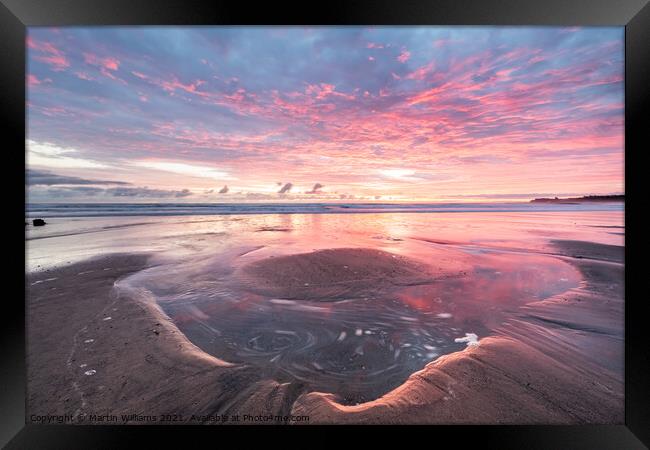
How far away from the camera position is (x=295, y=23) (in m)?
1.92

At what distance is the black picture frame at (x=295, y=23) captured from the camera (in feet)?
5.77

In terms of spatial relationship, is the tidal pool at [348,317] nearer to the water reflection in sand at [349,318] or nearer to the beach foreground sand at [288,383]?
the water reflection in sand at [349,318]

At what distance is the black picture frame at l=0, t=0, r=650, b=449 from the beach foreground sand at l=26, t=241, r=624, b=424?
111mm

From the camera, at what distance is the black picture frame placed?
176cm

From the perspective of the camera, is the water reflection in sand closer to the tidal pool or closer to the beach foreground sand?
the tidal pool

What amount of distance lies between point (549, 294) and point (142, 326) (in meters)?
5.18

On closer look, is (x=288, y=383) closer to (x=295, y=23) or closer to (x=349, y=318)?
(x=349, y=318)

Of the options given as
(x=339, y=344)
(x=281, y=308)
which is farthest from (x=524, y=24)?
(x=281, y=308)

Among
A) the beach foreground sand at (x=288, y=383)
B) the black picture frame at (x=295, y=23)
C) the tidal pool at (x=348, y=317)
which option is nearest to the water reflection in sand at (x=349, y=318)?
the tidal pool at (x=348, y=317)

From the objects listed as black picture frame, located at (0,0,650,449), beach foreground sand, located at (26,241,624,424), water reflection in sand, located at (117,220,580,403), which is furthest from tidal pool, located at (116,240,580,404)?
black picture frame, located at (0,0,650,449)

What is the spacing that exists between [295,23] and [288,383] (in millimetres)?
2914

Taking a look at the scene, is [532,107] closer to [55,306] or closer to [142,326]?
[142,326]

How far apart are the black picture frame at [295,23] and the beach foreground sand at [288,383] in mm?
111

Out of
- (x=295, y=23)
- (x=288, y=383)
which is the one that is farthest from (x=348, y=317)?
(x=295, y=23)
